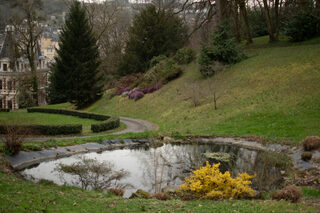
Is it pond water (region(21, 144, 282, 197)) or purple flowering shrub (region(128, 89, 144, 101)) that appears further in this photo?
purple flowering shrub (region(128, 89, 144, 101))

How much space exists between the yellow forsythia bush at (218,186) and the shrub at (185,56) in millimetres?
28391

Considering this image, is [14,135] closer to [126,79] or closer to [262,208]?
[262,208]

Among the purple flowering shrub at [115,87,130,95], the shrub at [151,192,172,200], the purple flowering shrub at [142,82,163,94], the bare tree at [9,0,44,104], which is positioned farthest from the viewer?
the bare tree at [9,0,44,104]

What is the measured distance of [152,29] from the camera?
40.2m

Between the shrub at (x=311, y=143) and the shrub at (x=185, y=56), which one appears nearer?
the shrub at (x=311, y=143)

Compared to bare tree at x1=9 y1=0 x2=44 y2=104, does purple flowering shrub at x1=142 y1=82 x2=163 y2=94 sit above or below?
below

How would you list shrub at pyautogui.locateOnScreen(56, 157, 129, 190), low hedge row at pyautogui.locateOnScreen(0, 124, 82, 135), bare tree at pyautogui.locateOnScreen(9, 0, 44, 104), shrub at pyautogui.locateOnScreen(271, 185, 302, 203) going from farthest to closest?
bare tree at pyautogui.locateOnScreen(9, 0, 44, 104) < low hedge row at pyautogui.locateOnScreen(0, 124, 82, 135) < shrub at pyautogui.locateOnScreen(56, 157, 129, 190) < shrub at pyautogui.locateOnScreen(271, 185, 302, 203)

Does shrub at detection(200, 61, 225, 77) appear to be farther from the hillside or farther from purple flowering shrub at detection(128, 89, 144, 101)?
purple flowering shrub at detection(128, 89, 144, 101)

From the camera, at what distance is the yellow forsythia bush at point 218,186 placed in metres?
8.37

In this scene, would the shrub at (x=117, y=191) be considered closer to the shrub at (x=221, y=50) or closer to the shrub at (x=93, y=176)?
the shrub at (x=93, y=176)

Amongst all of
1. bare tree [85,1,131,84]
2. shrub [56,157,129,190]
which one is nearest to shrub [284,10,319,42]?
bare tree [85,1,131,84]

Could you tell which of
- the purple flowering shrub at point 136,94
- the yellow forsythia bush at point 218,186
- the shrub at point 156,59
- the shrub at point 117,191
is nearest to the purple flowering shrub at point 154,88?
the purple flowering shrub at point 136,94

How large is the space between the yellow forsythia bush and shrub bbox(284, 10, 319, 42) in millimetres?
25051

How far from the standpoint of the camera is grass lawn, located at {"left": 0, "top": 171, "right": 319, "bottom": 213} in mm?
6648
